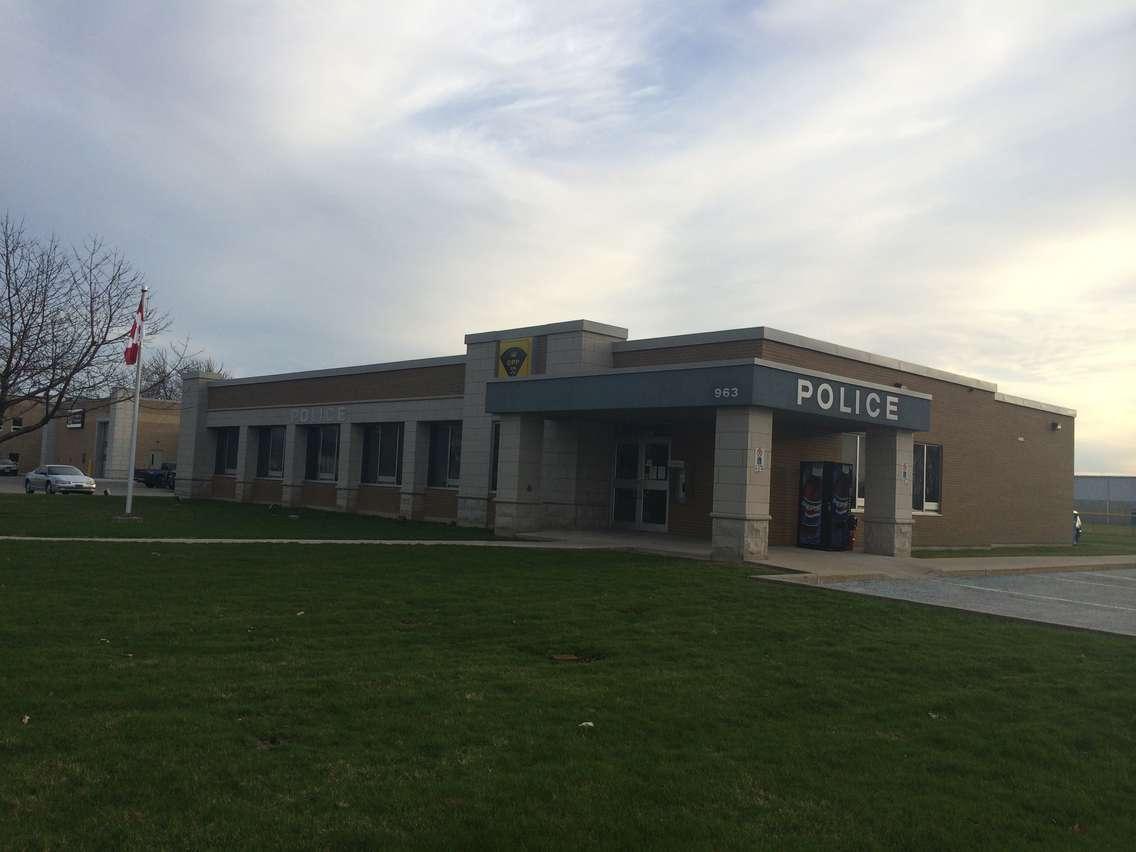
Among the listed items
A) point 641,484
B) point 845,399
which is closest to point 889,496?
point 845,399

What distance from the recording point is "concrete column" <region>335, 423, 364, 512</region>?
34.4 m

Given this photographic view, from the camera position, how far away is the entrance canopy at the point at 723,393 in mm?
18328

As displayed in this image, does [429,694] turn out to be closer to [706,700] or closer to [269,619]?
[706,700]

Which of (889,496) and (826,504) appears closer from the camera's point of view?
(889,496)

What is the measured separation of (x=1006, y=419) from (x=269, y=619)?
2756cm

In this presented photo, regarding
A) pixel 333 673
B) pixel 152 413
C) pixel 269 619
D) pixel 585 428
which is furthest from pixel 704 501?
pixel 152 413

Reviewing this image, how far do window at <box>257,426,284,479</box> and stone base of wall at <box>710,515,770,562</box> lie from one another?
983 inches

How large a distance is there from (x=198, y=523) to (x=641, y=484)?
11469mm

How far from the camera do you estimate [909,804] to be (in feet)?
18.7

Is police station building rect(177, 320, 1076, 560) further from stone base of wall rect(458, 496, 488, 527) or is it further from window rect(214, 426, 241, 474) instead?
window rect(214, 426, 241, 474)

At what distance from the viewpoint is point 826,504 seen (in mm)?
23203

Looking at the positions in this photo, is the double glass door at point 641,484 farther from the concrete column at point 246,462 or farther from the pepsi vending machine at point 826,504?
the concrete column at point 246,462

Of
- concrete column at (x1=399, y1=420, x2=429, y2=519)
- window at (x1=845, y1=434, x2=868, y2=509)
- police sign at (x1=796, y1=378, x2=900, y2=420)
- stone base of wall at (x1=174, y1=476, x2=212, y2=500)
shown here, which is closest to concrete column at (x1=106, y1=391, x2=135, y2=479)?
stone base of wall at (x1=174, y1=476, x2=212, y2=500)

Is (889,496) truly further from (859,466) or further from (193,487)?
(193,487)
